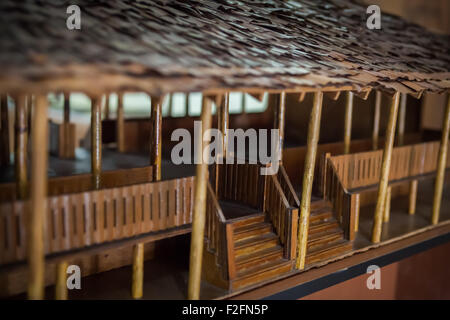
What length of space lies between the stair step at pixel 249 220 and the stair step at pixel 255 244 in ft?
0.64

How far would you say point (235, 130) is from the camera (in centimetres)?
1135

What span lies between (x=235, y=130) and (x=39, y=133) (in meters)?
7.07

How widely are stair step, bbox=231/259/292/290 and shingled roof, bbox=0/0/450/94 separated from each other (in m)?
2.28

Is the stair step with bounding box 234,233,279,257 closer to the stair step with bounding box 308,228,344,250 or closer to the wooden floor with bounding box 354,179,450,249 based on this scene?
the stair step with bounding box 308,228,344,250

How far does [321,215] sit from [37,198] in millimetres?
4385

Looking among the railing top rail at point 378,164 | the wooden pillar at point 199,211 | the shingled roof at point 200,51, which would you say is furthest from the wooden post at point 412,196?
the wooden pillar at point 199,211

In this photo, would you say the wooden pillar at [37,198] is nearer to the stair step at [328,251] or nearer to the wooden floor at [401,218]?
the stair step at [328,251]

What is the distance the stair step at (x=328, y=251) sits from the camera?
7537 mm

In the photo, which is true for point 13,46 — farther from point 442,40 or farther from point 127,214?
point 442,40

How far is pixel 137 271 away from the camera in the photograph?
20.7ft

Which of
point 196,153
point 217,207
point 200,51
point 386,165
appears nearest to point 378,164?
point 386,165

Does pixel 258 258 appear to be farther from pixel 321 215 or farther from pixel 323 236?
pixel 321 215

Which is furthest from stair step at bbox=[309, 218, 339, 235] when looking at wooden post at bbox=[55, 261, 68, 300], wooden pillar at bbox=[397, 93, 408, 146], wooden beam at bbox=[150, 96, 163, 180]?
wooden pillar at bbox=[397, 93, 408, 146]
